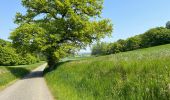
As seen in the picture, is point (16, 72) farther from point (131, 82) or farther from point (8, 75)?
point (131, 82)

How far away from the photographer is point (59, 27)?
4906 centimetres

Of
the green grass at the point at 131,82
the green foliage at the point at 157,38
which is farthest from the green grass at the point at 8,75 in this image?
the green foliage at the point at 157,38

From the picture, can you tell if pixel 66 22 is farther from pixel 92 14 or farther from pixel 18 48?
pixel 18 48

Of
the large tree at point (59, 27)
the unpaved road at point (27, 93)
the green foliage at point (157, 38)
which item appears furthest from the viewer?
the green foliage at point (157, 38)

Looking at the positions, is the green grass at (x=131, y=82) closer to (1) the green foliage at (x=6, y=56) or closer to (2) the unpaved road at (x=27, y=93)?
(2) the unpaved road at (x=27, y=93)

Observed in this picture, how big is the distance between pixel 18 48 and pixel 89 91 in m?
34.1

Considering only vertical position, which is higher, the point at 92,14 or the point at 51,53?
the point at 92,14

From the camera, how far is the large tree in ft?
153

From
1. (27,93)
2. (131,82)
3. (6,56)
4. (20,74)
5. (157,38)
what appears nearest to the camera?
(131,82)

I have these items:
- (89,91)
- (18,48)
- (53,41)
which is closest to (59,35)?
(53,41)

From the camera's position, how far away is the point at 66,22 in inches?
1949

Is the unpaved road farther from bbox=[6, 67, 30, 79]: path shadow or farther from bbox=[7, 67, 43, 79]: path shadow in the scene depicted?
bbox=[6, 67, 30, 79]: path shadow

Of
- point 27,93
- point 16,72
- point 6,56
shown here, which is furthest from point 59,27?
point 6,56

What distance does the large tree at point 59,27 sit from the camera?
46.8m
